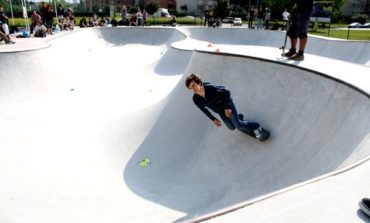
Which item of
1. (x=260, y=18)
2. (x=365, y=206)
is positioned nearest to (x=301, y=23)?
(x=365, y=206)

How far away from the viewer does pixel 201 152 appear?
669 centimetres

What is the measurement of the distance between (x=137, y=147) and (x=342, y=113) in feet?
14.6

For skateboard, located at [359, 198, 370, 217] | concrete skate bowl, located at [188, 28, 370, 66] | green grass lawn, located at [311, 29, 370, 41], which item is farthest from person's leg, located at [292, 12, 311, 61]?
green grass lawn, located at [311, 29, 370, 41]

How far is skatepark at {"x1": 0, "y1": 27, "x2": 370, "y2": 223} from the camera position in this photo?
2.89 metres

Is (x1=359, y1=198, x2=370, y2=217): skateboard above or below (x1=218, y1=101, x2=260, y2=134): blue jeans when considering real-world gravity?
above

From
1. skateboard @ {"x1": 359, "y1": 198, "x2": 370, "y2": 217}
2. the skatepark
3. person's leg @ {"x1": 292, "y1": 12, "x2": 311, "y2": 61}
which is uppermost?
person's leg @ {"x1": 292, "y1": 12, "x2": 311, "y2": 61}

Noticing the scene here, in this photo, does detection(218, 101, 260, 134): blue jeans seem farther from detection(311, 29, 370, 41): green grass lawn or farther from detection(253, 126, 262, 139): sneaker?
detection(311, 29, 370, 41): green grass lawn

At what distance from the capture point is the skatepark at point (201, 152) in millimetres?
2887

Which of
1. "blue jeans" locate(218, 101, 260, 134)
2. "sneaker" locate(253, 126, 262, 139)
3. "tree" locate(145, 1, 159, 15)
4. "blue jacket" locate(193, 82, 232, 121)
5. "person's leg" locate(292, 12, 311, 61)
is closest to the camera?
"blue jacket" locate(193, 82, 232, 121)

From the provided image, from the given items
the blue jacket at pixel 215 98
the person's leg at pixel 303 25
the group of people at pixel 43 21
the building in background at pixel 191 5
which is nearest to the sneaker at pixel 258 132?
the blue jacket at pixel 215 98

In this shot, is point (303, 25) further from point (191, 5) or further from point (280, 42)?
point (191, 5)

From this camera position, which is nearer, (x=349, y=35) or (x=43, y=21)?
(x=43, y=21)

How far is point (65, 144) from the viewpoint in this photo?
7555 millimetres

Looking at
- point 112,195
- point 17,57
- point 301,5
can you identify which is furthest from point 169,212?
point 17,57
